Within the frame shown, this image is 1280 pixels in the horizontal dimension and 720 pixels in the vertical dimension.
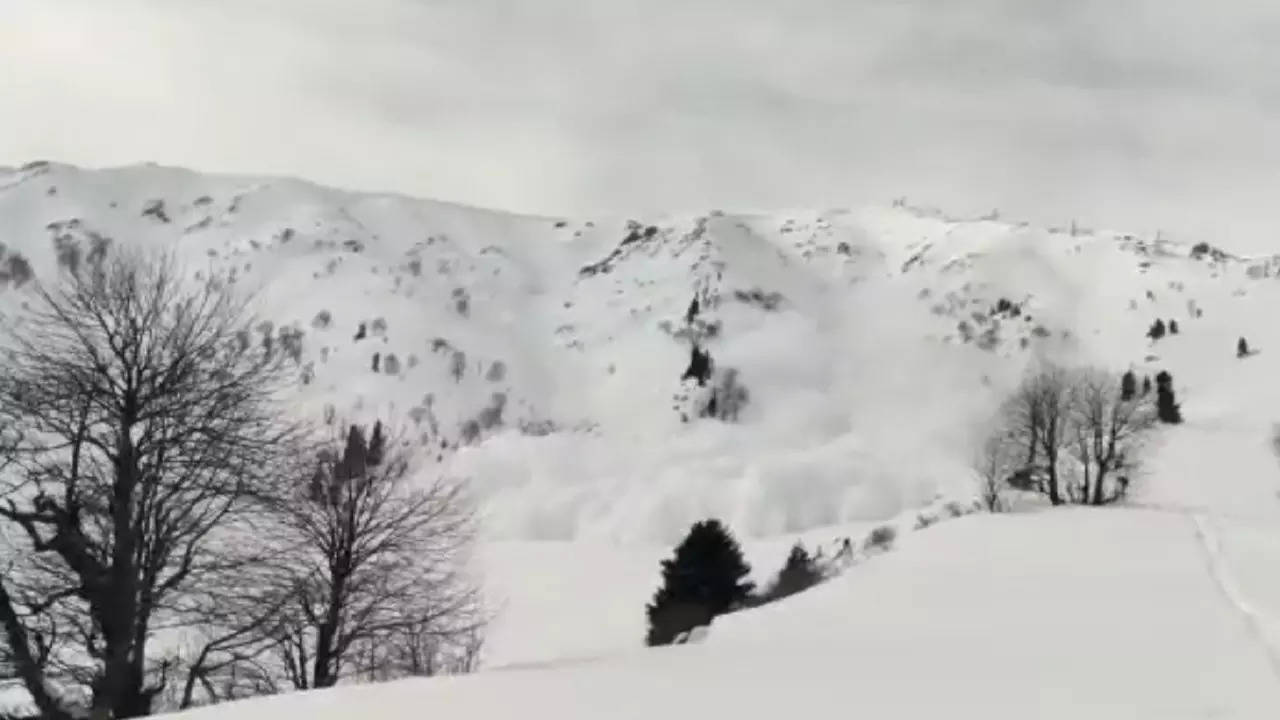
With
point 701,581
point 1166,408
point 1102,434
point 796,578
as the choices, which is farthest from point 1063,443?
point 1166,408

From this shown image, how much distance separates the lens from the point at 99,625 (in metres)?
12.6

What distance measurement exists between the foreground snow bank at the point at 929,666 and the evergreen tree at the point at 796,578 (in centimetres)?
1919

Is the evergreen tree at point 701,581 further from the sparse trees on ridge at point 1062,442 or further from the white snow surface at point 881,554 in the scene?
the sparse trees on ridge at point 1062,442

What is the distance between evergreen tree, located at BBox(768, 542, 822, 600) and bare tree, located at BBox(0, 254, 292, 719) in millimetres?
27627

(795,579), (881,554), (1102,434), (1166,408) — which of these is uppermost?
(1166,408)

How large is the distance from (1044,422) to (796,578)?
20.5 meters

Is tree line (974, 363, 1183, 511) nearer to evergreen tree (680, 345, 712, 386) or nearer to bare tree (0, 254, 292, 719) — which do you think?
bare tree (0, 254, 292, 719)

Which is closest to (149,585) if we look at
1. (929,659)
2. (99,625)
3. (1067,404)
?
(99,625)

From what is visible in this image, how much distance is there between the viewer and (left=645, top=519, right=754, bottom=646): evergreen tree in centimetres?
3531

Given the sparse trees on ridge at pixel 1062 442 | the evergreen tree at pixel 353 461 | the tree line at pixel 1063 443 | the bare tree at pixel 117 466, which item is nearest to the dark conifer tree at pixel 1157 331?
the tree line at pixel 1063 443

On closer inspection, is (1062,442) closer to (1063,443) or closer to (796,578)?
(1063,443)

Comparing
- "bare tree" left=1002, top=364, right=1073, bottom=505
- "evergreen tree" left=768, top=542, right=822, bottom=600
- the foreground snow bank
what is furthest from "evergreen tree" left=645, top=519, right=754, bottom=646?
"bare tree" left=1002, top=364, right=1073, bottom=505

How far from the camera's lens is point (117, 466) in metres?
12.7

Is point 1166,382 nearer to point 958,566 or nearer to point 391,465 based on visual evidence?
point 958,566
